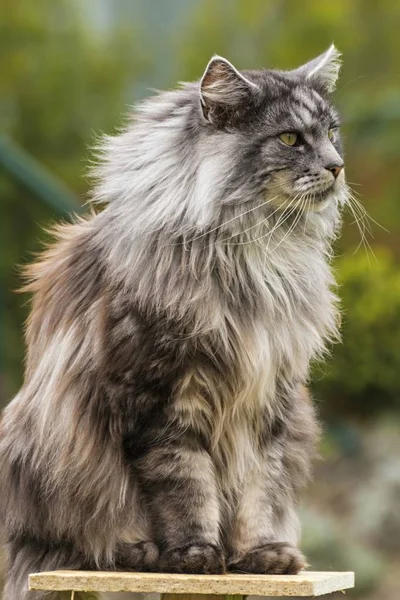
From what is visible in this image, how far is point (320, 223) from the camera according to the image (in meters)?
2.78

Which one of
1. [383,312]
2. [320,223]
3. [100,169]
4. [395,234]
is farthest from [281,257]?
[395,234]

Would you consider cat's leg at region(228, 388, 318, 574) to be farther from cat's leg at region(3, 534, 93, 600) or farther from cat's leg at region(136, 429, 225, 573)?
cat's leg at region(3, 534, 93, 600)

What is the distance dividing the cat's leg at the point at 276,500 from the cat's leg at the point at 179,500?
0.41 ft

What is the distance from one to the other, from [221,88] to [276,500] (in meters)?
1.06

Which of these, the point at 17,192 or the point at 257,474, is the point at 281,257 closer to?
the point at 257,474

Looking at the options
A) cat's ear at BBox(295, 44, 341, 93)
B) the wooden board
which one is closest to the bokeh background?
cat's ear at BBox(295, 44, 341, 93)

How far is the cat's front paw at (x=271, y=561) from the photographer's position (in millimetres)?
2598

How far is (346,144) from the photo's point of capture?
7.32m

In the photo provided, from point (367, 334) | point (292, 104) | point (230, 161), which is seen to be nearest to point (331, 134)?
point (292, 104)

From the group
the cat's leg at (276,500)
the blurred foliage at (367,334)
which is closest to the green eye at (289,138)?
the cat's leg at (276,500)

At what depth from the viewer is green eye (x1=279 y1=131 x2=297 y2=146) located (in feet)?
8.65

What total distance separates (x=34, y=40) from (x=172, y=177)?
7.05 metres

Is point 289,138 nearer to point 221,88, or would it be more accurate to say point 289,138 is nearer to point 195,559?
point 221,88

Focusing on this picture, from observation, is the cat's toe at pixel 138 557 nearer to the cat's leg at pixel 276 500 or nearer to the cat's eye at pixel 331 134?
the cat's leg at pixel 276 500
